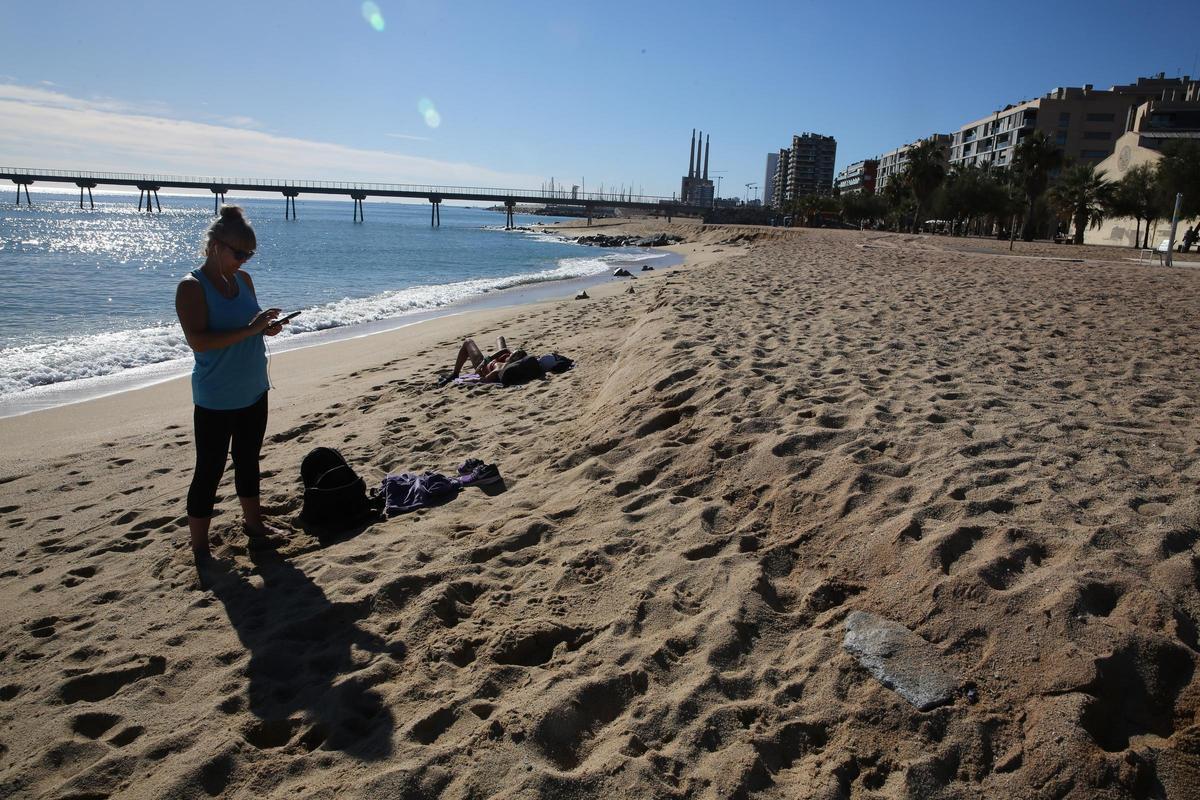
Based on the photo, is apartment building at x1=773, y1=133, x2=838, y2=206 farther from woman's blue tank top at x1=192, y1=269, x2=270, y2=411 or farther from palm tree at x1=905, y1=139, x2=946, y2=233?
woman's blue tank top at x1=192, y1=269, x2=270, y2=411

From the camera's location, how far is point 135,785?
7.39 ft

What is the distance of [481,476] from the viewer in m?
4.52

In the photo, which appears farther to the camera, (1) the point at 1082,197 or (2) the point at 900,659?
(1) the point at 1082,197

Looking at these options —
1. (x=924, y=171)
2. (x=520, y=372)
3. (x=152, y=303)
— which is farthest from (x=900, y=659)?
(x=924, y=171)

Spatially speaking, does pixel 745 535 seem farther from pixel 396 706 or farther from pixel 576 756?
pixel 396 706

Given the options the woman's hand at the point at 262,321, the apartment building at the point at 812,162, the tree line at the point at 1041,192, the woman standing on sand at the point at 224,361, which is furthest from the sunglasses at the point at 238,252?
the apartment building at the point at 812,162

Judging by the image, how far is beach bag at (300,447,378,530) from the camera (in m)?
4.07

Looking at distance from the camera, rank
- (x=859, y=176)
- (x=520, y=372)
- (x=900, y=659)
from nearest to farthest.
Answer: (x=900, y=659) → (x=520, y=372) → (x=859, y=176)

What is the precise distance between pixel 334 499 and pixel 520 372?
10.5 feet

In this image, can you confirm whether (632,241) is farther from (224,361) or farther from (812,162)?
(812,162)

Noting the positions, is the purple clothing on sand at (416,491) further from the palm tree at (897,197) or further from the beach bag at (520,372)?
the palm tree at (897,197)

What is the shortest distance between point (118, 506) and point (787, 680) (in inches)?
178

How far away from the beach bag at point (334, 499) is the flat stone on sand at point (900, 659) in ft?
9.22

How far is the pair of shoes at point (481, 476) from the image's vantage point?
14.7 ft
